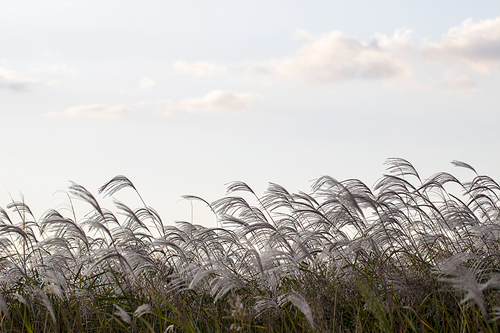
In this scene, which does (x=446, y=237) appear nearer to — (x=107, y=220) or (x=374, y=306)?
(x=374, y=306)

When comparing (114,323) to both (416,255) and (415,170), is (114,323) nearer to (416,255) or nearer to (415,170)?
(416,255)

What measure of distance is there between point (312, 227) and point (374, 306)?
216cm

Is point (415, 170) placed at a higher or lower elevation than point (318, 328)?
higher

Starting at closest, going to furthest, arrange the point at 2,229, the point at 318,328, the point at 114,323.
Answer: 1. the point at 318,328
2. the point at 114,323
3. the point at 2,229

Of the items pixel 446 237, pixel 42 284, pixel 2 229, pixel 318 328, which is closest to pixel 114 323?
pixel 42 284

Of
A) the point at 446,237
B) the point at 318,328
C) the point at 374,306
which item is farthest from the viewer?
the point at 446,237

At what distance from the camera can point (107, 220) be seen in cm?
504

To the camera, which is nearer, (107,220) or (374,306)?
(374,306)

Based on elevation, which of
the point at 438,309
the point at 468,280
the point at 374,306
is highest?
the point at 468,280

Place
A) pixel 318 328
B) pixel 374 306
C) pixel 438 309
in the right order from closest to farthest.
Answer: pixel 374 306, pixel 318 328, pixel 438 309

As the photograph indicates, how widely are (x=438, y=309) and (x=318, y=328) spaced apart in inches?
43.3

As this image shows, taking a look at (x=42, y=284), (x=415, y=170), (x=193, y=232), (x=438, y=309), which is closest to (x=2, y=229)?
(x=42, y=284)

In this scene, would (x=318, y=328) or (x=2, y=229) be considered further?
(x=2, y=229)

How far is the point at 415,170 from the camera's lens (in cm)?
538
